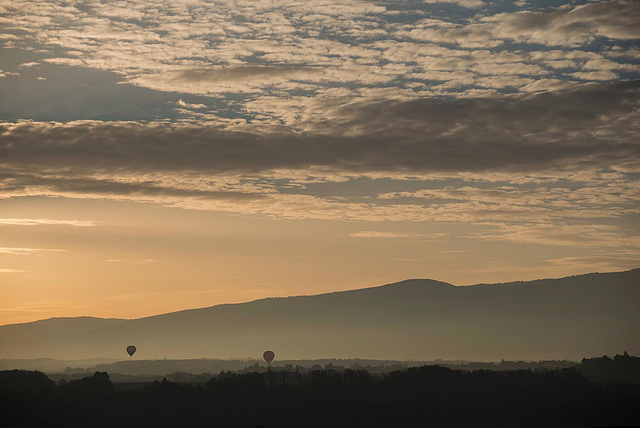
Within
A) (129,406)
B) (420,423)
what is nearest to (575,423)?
(420,423)

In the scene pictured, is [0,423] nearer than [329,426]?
Yes

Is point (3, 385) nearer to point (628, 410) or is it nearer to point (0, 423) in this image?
point (0, 423)

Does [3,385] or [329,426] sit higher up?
[3,385]

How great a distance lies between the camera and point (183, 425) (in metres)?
187

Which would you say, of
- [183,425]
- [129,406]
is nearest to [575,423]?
[183,425]

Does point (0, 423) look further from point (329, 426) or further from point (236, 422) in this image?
point (329, 426)

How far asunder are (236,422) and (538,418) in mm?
65018

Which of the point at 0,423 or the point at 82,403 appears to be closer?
the point at 0,423

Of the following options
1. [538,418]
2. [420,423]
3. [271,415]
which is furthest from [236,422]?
[538,418]

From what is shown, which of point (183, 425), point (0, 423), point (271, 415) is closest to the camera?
point (0, 423)

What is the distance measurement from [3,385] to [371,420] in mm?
80354

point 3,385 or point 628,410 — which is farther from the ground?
point 3,385

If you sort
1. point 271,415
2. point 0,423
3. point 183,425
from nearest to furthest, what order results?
1. point 0,423
2. point 183,425
3. point 271,415

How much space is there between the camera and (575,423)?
191 metres
